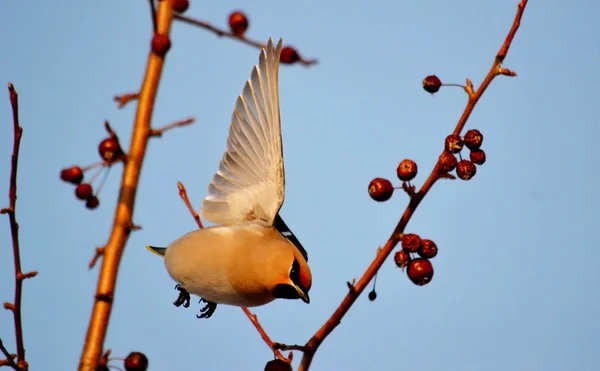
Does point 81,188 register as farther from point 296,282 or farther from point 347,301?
point 296,282

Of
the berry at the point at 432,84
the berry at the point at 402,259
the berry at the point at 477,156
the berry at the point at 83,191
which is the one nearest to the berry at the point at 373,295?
the berry at the point at 402,259

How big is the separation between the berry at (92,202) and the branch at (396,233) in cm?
66

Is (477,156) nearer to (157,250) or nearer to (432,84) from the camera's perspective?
(432,84)

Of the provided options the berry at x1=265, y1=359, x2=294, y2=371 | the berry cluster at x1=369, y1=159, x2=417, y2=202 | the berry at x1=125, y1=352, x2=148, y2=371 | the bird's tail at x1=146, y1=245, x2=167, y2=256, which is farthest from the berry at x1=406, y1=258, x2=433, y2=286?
the bird's tail at x1=146, y1=245, x2=167, y2=256

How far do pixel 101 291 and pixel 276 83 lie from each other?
195cm

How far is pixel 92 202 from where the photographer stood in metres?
2.12

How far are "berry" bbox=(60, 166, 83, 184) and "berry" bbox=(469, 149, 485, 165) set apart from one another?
3.92 feet

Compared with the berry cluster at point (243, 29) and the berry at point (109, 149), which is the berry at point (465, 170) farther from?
the berry at point (109, 149)

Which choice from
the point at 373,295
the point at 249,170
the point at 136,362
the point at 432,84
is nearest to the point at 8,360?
the point at 136,362

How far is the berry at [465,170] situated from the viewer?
8.06 ft

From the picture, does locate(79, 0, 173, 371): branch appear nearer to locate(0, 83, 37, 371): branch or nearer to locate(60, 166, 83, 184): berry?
locate(0, 83, 37, 371): branch

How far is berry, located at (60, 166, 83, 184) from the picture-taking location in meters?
2.12

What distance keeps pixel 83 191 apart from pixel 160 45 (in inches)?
26.4

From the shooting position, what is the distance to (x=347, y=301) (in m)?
2.14
